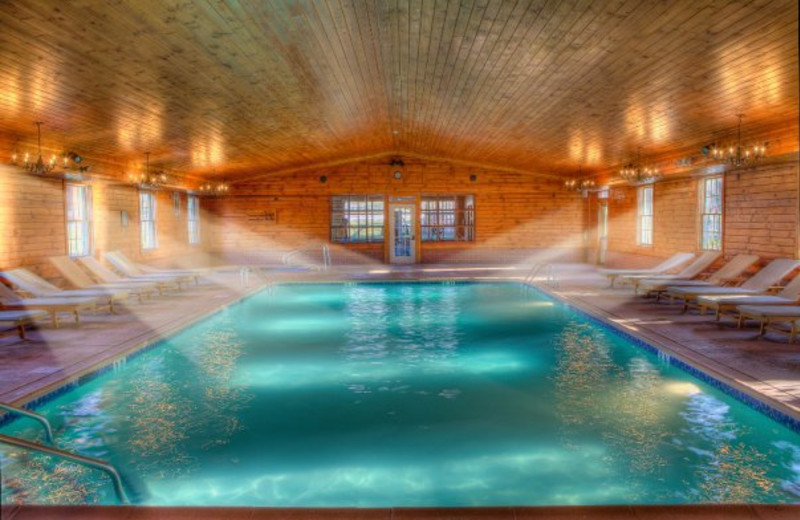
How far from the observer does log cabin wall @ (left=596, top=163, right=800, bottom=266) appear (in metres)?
9.25

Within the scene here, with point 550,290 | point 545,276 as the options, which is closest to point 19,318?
point 550,290

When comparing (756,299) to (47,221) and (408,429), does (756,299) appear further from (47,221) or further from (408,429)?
(47,221)

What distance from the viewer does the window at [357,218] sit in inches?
774

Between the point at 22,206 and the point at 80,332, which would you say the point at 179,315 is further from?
the point at 22,206

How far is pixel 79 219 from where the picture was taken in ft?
38.4

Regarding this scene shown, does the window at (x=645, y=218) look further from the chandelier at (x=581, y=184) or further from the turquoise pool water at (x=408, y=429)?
the turquoise pool water at (x=408, y=429)

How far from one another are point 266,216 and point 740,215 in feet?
44.2

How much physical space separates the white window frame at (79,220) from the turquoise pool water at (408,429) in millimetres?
4355

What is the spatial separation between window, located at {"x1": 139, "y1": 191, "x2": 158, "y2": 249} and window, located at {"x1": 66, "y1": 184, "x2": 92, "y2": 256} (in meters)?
2.51

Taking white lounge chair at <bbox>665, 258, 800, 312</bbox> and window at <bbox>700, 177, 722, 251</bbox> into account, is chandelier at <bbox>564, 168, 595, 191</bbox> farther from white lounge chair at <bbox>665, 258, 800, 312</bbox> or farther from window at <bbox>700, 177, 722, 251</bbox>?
white lounge chair at <bbox>665, 258, 800, 312</bbox>

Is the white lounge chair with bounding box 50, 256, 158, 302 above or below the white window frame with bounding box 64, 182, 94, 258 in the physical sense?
below

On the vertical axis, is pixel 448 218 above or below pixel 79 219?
above

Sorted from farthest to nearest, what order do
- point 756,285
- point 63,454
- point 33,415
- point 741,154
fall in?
point 756,285 < point 741,154 < point 33,415 < point 63,454

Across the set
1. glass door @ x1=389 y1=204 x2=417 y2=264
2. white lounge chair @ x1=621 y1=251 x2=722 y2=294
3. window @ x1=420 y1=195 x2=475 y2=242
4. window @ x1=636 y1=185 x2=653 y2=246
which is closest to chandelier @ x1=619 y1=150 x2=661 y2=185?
white lounge chair @ x1=621 y1=251 x2=722 y2=294
